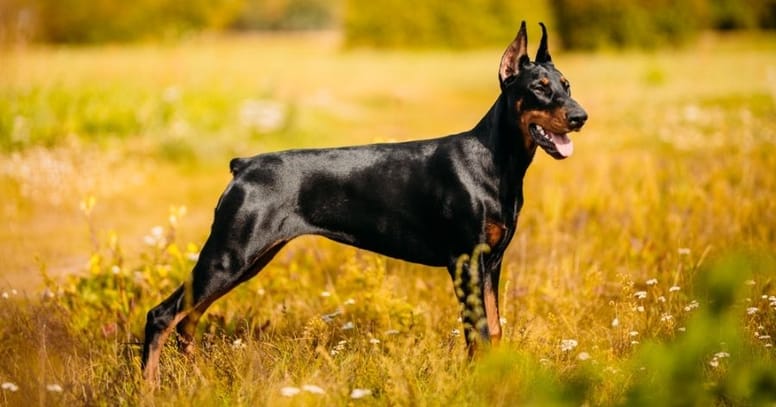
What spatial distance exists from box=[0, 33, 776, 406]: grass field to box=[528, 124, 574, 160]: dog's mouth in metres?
0.69

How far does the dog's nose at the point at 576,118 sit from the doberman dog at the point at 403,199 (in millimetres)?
91

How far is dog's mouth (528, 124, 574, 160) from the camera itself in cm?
378

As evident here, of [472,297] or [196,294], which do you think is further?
[196,294]

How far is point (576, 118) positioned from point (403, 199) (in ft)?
2.71

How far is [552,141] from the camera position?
3.81m

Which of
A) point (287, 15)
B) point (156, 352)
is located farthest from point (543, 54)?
point (287, 15)

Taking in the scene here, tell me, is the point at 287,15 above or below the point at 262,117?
below

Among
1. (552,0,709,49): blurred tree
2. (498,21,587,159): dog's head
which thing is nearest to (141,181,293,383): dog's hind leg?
(498,21,587,159): dog's head

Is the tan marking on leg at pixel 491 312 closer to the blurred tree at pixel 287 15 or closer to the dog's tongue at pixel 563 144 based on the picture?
the dog's tongue at pixel 563 144

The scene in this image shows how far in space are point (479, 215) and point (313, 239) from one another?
9.83 ft

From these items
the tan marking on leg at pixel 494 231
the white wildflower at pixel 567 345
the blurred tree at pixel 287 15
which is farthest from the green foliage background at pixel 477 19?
the white wildflower at pixel 567 345

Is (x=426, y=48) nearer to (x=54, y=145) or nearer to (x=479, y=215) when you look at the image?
(x=54, y=145)

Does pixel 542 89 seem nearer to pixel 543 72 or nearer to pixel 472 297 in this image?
pixel 543 72

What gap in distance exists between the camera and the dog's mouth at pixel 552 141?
12.4 feet
